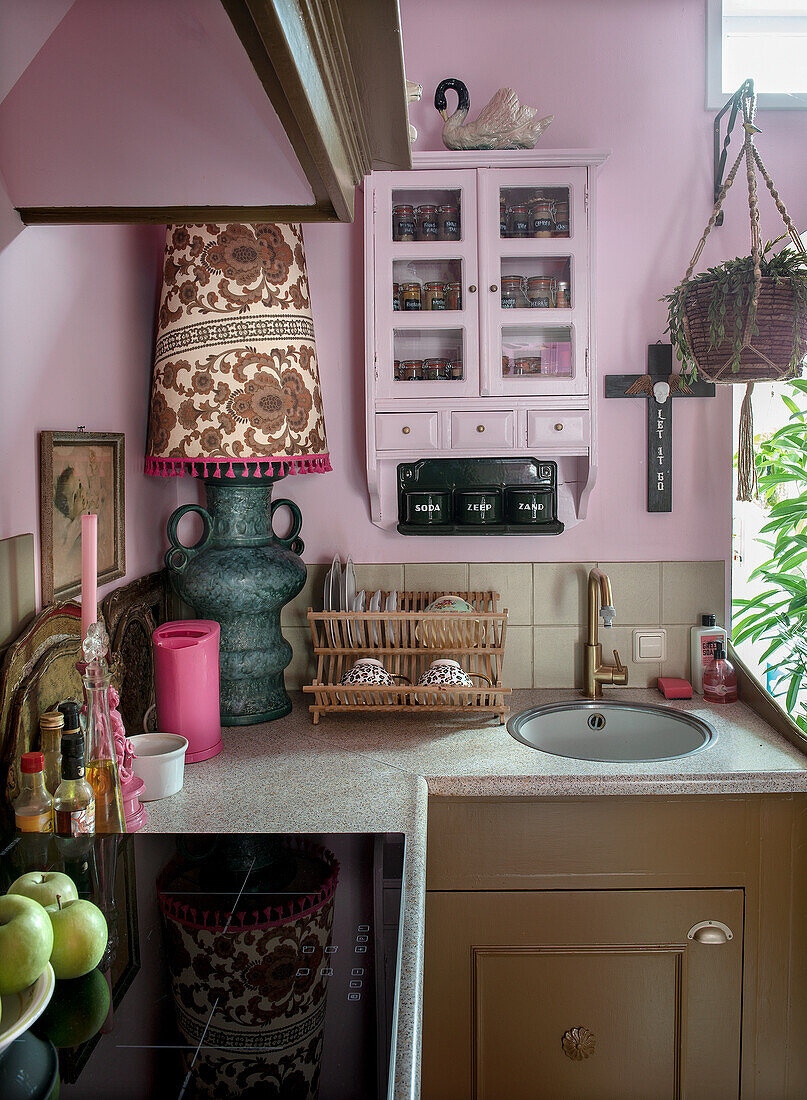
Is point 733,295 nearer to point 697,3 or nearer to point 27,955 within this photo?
point 697,3

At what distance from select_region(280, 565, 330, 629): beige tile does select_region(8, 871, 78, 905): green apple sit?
1338mm

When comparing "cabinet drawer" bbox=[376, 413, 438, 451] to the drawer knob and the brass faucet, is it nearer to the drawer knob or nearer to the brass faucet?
the brass faucet

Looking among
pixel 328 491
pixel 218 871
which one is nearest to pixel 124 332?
pixel 328 491

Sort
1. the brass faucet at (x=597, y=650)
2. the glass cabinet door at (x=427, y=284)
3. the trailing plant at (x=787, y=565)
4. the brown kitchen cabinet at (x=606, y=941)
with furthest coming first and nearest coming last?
1. the trailing plant at (x=787, y=565)
2. the brass faucet at (x=597, y=650)
3. the glass cabinet door at (x=427, y=284)
4. the brown kitchen cabinet at (x=606, y=941)

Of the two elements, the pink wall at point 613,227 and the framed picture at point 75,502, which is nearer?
the framed picture at point 75,502

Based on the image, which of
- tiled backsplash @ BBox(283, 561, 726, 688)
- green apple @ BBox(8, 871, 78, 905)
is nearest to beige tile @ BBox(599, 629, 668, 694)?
tiled backsplash @ BBox(283, 561, 726, 688)

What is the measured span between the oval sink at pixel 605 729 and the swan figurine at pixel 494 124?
1.32 m

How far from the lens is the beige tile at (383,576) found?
2.38 meters

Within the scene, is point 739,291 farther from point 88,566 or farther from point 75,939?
point 75,939

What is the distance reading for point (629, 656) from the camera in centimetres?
237

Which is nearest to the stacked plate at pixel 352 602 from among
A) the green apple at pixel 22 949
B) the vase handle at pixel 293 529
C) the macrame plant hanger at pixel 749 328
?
the vase handle at pixel 293 529

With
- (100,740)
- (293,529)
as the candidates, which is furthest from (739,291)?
(100,740)

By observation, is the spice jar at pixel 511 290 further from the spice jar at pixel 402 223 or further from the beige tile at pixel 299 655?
the beige tile at pixel 299 655

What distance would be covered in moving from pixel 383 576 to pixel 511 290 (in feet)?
2.52
